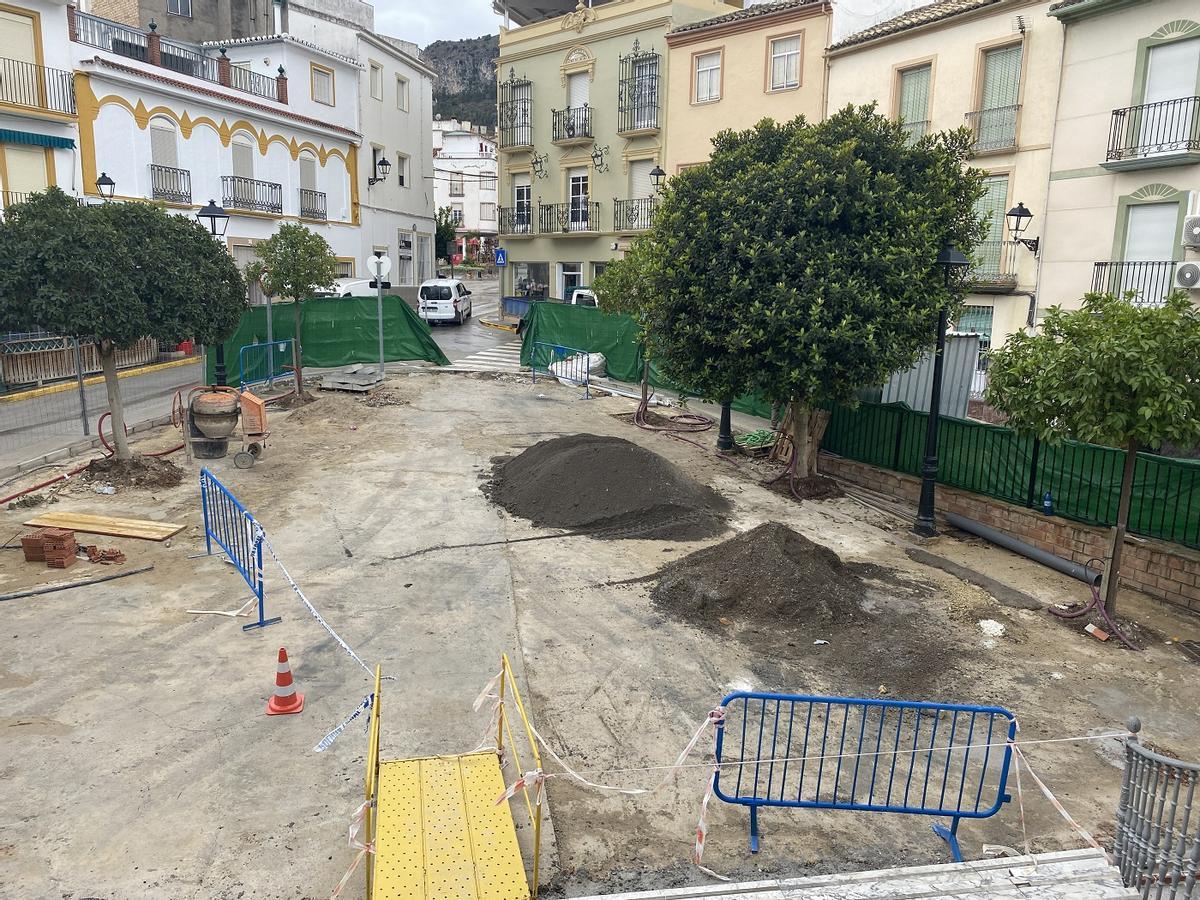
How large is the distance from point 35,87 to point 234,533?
63.3 feet

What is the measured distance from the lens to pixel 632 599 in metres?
9.55

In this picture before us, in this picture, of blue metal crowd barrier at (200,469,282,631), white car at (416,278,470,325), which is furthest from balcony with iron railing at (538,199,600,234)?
blue metal crowd barrier at (200,469,282,631)

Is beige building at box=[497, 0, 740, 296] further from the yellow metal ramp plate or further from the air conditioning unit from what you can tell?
the yellow metal ramp plate

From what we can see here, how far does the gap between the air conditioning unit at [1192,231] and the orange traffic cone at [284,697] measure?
63.3 ft

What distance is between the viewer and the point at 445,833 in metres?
5.23

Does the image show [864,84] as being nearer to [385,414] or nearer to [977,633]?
[385,414]

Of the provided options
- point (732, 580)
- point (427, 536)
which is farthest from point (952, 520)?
point (427, 536)

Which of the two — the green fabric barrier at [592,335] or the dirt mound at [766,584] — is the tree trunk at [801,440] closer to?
the dirt mound at [766,584]

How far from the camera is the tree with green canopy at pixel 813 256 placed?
12047 mm

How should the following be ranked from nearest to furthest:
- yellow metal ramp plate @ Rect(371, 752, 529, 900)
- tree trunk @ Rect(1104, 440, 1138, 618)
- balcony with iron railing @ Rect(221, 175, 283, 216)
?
yellow metal ramp plate @ Rect(371, 752, 529, 900) < tree trunk @ Rect(1104, 440, 1138, 618) < balcony with iron railing @ Rect(221, 175, 283, 216)

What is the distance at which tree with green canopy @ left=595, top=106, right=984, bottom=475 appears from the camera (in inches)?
474

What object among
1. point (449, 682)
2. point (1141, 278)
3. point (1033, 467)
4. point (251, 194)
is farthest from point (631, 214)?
point (449, 682)

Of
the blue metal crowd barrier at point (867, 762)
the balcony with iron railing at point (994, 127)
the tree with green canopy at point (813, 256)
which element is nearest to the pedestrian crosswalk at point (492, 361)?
the tree with green canopy at point (813, 256)

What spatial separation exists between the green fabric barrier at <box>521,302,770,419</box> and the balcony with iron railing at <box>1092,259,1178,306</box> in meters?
10.4
